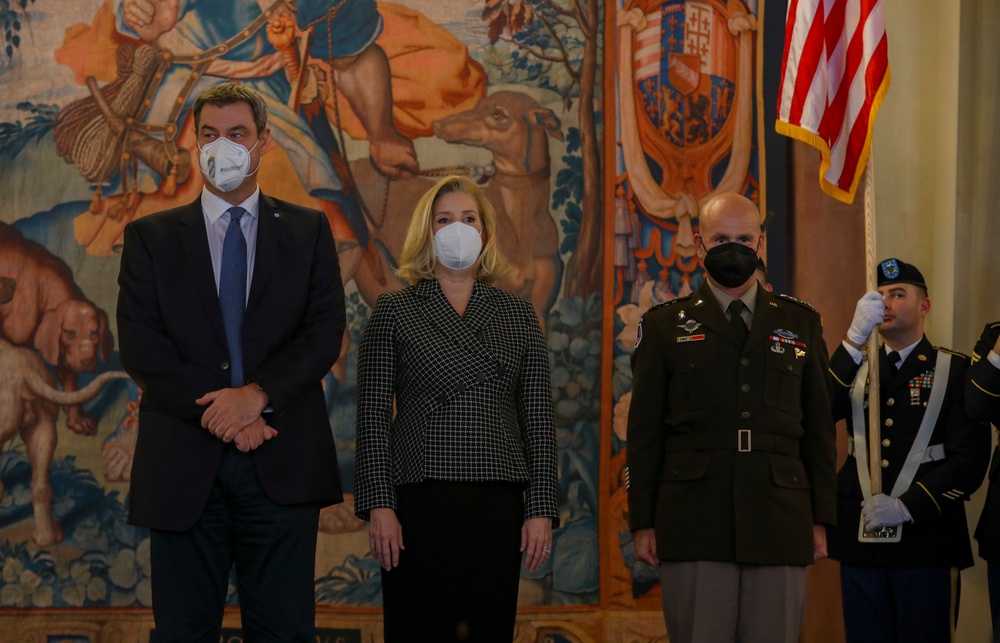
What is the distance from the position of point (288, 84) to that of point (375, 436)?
2786 mm

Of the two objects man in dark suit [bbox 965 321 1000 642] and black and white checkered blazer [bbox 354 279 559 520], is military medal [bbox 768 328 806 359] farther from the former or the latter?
man in dark suit [bbox 965 321 1000 642]

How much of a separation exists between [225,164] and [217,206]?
0.15m

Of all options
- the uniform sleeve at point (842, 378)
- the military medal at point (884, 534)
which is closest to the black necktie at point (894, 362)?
the uniform sleeve at point (842, 378)

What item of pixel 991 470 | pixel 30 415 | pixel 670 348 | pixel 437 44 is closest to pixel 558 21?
pixel 437 44

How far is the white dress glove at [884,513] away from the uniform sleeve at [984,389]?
0.46m

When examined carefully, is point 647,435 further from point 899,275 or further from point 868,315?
point 899,275

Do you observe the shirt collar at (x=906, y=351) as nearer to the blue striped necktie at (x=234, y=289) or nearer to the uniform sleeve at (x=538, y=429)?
the uniform sleeve at (x=538, y=429)

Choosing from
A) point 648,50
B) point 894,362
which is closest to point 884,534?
point 894,362

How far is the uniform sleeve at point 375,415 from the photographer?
359 centimetres

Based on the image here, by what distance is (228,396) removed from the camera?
10.6 feet

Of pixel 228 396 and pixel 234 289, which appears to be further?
pixel 234 289

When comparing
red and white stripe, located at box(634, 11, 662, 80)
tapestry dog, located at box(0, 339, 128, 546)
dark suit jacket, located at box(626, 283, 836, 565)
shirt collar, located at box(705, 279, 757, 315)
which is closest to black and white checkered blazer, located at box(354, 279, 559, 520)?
dark suit jacket, located at box(626, 283, 836, 565)

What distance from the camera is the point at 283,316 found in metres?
3.44

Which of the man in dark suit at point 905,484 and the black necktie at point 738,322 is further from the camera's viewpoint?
the man in dark suit at point 905,484
